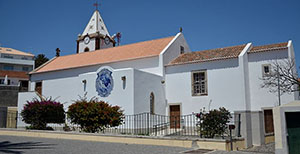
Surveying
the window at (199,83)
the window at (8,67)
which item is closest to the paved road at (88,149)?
the window at (199,83)

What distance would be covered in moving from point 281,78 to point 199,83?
5.29 m

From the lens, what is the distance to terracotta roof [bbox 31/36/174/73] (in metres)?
23.4

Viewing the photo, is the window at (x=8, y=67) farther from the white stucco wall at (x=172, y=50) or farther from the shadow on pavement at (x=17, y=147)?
the shadow on pavement at (x=17, y=147)

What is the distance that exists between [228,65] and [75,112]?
33.7 feet

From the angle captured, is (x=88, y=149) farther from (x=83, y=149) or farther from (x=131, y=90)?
(x=131, y=90)

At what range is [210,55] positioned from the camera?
803 inches

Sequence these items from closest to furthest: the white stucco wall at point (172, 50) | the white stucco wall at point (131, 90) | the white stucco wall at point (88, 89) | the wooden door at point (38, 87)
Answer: the white stucco wall at point (131, 90), the white stucco wall at point (88, 89), the white stucco wall at point (172, 50), the wooden door at point (38, 87)

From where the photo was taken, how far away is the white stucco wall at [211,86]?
18391 mm

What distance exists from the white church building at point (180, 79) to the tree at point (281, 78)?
32cm

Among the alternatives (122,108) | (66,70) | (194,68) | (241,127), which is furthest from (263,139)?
(66,70)

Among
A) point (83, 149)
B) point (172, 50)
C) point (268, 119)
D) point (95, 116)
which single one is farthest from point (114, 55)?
point (83, 149)

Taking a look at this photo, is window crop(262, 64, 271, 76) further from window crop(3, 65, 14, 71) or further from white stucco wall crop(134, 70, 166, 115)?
window crop(3, 65, 14, 71)

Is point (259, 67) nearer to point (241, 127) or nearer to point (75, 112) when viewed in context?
point (241, 127)

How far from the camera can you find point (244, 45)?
66.2 feet
